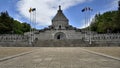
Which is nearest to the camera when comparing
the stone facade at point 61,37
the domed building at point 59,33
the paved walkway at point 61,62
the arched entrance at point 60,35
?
the paved walkway at point 61,62

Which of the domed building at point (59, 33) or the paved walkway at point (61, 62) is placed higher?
the domed building at point (59, 33)

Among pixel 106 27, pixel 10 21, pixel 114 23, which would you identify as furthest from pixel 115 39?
pixel 10 21

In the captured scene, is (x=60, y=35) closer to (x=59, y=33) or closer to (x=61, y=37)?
(x=59, y=33)

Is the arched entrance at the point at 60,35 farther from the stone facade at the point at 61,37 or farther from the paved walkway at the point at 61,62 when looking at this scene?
the paved walkway at the point at 61,62

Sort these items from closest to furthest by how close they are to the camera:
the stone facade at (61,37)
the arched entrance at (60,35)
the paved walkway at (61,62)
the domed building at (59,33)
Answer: the paved walkway at (61,62), the stone facade at (61,37), the domed building at (59,33), the arched entrance at (60,35)

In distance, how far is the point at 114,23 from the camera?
74.2 meters

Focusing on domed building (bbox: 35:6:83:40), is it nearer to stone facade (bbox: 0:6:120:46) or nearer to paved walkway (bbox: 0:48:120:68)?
stone facade (bbox: 0:6:120:46)

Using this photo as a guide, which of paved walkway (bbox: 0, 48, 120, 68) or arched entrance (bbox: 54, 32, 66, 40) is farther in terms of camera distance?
arched entrance (bbox: 54, 32, 66, 40)

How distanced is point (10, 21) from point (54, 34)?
1969cm

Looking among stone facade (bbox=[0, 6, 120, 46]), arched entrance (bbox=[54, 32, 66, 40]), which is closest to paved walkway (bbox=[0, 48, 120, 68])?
stone facade (bbox=[0, 6, 120, 46])

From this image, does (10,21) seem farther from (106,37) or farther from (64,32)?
(106,37)

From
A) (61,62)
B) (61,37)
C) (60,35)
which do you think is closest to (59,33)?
(60,35)

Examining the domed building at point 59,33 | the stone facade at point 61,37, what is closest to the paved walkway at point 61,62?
the stone facade at point 61,37

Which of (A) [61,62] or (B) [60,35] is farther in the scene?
(B) [60,35]
